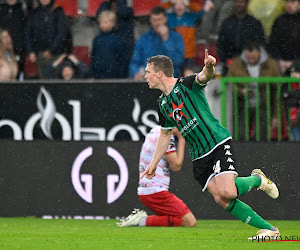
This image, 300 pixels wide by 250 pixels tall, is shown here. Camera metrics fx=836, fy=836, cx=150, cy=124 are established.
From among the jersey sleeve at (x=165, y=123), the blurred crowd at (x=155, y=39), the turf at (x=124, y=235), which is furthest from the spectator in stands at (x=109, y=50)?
the jersey sleeve at (x=165, y=123)

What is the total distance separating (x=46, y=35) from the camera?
14398 mm

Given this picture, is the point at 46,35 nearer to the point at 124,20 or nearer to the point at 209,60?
the point at 124,20

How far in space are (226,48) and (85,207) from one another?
11.3 feet

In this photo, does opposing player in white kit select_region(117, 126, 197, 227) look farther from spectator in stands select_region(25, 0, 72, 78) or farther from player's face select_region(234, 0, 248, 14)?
spectator in stands select_region(25, 0, 72, 78)

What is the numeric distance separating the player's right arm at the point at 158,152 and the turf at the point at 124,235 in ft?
2.29

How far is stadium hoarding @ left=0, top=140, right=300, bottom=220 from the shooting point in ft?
41.3

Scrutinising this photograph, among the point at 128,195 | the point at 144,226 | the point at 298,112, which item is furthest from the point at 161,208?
the point at 298,112

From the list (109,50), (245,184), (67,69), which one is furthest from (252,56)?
(245,184)

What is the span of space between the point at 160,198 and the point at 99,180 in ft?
6.50

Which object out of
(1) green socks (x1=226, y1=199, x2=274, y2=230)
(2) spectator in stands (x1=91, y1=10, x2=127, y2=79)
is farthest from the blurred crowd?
(1) green socks (x1=226, y1=199, x2=274, y2=230)

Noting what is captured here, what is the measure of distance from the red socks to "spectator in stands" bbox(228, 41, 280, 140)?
6.97 feet

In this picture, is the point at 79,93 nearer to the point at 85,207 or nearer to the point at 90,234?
the point at 85,207

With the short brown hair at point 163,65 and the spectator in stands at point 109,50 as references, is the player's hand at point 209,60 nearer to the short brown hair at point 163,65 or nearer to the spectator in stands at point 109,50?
the short brown hair at point 163,65

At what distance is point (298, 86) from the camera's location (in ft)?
41.0
